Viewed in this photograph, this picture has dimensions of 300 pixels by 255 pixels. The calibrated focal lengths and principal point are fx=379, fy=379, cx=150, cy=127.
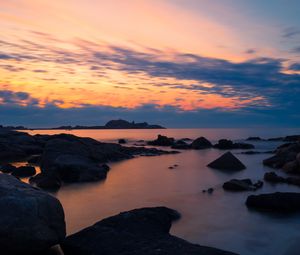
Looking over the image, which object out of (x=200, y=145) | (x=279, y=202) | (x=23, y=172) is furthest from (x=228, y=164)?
(x=200, y=145)

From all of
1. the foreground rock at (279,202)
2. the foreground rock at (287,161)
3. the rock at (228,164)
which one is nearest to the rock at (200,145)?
the foreground rock at (287,161)

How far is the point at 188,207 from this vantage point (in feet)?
47.2

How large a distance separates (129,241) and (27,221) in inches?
85.3

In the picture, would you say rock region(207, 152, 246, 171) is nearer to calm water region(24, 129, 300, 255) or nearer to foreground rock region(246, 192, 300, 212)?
calm water region(24, 129, 300, 255)

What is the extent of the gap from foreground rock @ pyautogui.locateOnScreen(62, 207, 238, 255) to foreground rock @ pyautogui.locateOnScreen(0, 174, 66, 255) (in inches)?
20.5

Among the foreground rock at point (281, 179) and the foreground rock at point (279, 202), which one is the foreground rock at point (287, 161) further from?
the foreground rock at point (279, 202)

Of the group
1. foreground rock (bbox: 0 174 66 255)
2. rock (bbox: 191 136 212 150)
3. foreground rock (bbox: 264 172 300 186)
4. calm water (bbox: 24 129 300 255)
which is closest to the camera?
foreground rock (bbox: 0 174 66 255)

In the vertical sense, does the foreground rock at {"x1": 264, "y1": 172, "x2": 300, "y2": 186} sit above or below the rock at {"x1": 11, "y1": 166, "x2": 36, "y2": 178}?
above

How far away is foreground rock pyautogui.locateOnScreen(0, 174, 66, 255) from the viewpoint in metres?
7.49

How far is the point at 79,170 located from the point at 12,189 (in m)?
12.3

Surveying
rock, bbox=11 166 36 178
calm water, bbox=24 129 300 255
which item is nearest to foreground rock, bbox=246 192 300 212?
calm water, bbox=24 129 300 255

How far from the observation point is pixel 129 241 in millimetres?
8148

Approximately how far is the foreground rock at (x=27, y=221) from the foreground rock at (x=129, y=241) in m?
0.52

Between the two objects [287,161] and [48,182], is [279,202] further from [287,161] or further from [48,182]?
[287,161]
